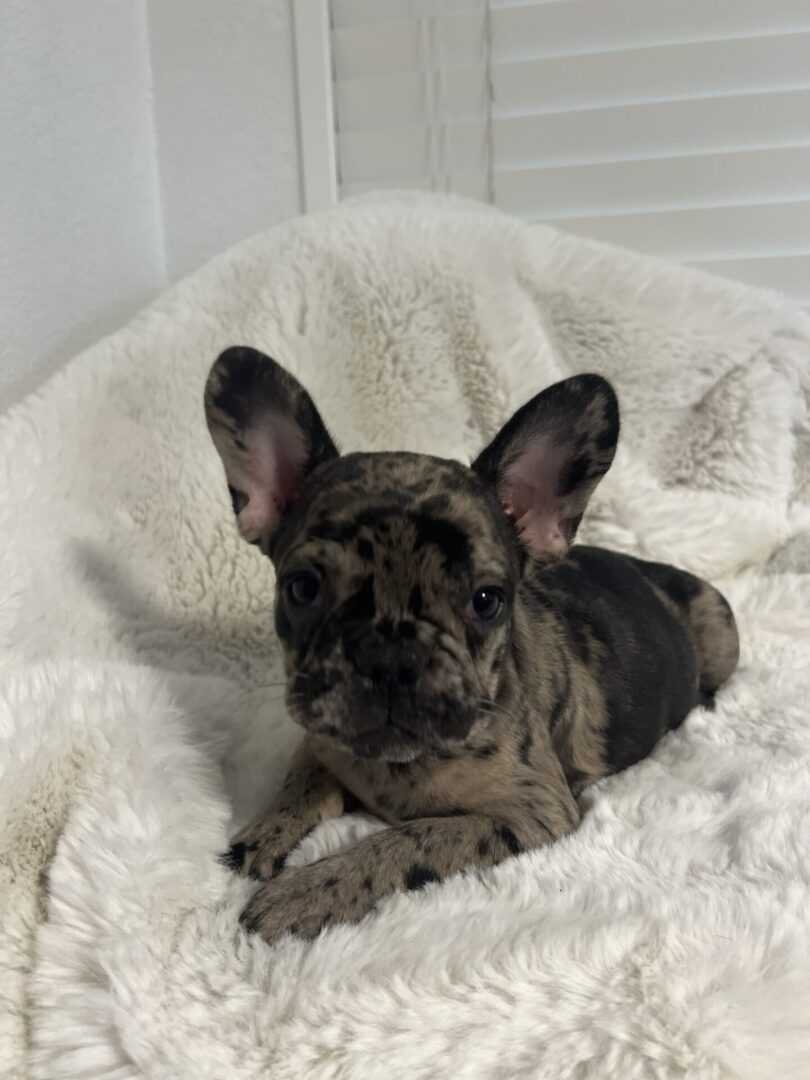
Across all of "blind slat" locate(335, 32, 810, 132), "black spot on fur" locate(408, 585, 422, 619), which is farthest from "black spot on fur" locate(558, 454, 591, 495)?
"blind slat" locate(335, 32, 810, 132)

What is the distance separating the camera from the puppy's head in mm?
1298

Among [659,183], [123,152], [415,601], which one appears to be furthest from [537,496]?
[123,152]

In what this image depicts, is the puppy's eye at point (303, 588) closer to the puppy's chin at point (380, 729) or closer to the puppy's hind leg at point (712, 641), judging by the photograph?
the puppy's chin at point (380, 729)

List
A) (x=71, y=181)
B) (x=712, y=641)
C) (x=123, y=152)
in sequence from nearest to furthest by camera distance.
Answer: (x=712, y=641) < (x=71, y=181) < (x=123, y=152)

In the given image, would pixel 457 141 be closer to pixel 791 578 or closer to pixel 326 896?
pixel 791 578

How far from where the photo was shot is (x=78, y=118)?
2.47 meters

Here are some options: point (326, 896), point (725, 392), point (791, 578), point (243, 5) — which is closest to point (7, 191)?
point (243, 5)

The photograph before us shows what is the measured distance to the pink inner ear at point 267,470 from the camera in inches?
62.9

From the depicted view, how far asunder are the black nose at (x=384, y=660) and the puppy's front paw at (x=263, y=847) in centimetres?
34

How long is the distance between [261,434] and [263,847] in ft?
2.22

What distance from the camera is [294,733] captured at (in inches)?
74.1

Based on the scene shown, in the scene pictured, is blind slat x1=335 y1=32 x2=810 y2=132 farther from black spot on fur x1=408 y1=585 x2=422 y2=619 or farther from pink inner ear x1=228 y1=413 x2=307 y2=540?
black spot on fur x1=408 y1=585 x2=422 y2=619

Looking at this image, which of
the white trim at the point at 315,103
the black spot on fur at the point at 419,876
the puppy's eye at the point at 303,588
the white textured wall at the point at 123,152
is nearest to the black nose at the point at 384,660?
the puppy's eye at the point at 303,588

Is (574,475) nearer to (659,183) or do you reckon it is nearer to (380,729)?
(380,729)
